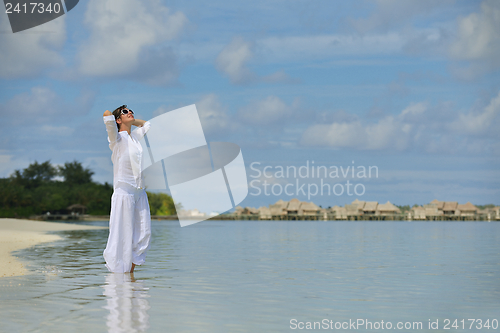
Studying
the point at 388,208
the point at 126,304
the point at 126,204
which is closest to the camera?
the point at 126,304

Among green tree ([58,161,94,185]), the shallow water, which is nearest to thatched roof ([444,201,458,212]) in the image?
green tree ([58,161,94,185])

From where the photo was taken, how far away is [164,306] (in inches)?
243

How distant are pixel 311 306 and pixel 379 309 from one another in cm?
84

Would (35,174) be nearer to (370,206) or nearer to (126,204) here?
(370,206)

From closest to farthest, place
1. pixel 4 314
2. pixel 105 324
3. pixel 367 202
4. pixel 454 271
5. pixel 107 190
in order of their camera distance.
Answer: pixel 105 324, pixel 4 314, pixel 454 271, pixel 107 190, pixel 367 202

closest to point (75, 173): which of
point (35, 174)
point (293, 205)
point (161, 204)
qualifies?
point (35, 174)

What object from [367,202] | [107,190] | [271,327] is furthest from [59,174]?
[271,327]

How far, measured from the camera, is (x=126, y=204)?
831cm

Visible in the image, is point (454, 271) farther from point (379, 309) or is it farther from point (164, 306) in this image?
point (164, 306)

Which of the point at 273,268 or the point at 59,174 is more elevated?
the point at 59,174

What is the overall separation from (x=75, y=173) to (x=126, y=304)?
90.7 metres

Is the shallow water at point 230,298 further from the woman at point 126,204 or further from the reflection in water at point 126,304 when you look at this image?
the woman at point 126,204

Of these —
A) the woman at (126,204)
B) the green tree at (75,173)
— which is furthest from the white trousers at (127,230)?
the green tree at (75,173)

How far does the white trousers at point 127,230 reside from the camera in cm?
827
